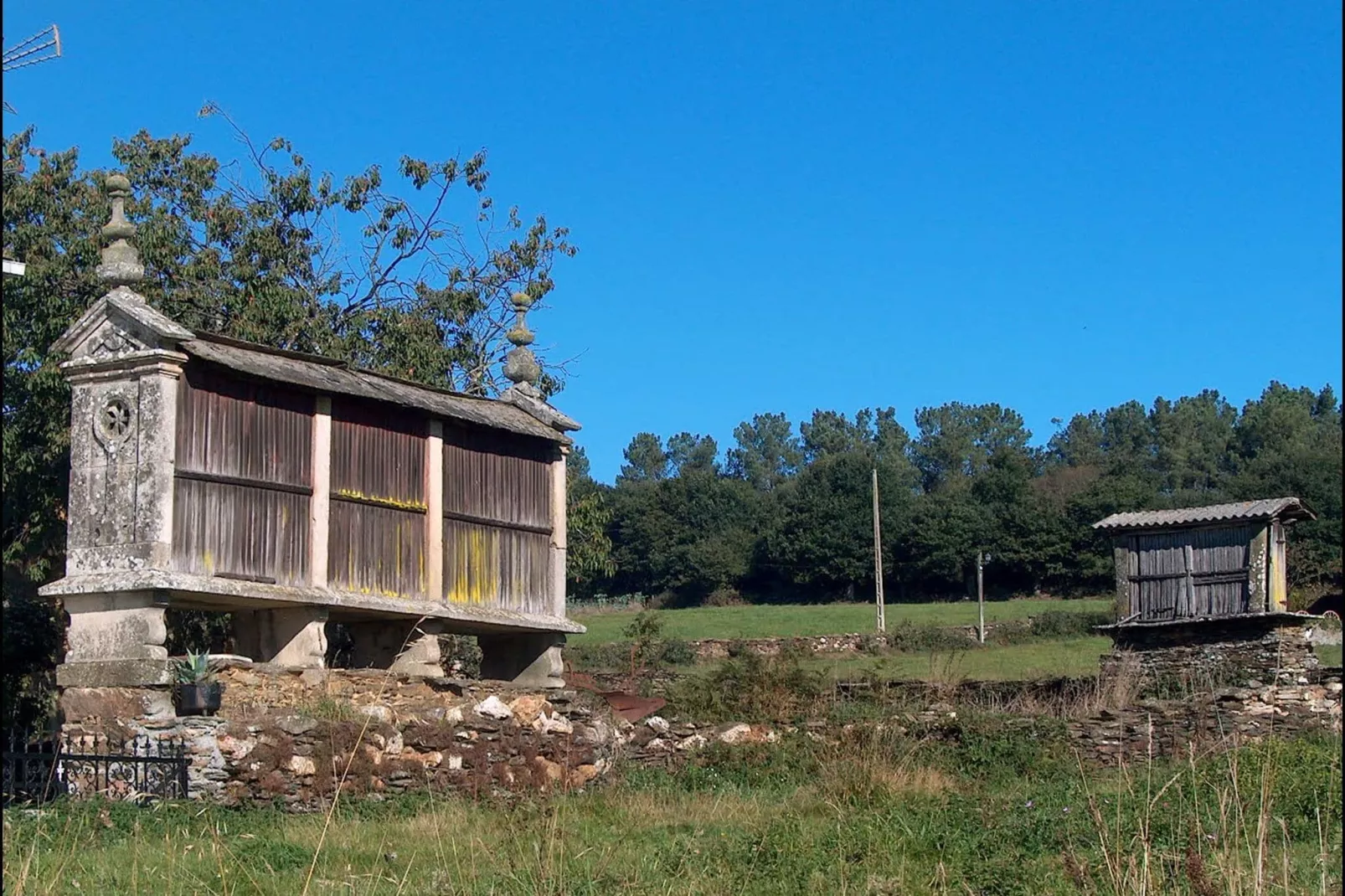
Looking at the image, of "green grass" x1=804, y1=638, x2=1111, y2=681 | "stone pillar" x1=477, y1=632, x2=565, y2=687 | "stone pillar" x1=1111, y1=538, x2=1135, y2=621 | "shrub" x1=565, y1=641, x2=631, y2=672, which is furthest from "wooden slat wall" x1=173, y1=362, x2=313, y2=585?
"shrub" x1=565, y1=641, x2=631, y2=672

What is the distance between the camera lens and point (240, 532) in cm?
1711

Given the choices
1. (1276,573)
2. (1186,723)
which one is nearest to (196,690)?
(1186,723)

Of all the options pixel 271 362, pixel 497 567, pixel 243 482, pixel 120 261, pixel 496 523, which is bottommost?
pixel 497 567

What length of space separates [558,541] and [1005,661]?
71.1ft

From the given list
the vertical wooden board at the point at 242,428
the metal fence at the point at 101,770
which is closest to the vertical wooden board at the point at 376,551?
the vertical wooden board at the point at 242,428

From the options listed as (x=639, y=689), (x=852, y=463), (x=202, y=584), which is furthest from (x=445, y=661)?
(x=852, y=463)

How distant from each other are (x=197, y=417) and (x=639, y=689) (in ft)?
29.8

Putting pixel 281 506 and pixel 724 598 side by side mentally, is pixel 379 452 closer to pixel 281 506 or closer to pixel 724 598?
pixel 281 506

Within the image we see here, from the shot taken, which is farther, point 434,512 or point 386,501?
point 434,512

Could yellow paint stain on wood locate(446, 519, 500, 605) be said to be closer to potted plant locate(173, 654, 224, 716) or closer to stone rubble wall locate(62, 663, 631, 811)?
stone rubble wall locate(62, 663, 631, 811)

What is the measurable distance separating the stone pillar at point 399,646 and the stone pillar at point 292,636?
1515 millimetres

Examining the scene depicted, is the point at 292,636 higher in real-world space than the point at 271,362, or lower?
lower

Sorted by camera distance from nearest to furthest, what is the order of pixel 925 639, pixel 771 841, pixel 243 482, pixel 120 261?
1. pixel 771 841
2. pixel 243 482
3. pixel 120 261
4. pixel 925 639

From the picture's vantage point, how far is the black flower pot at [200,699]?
49.9 feet
